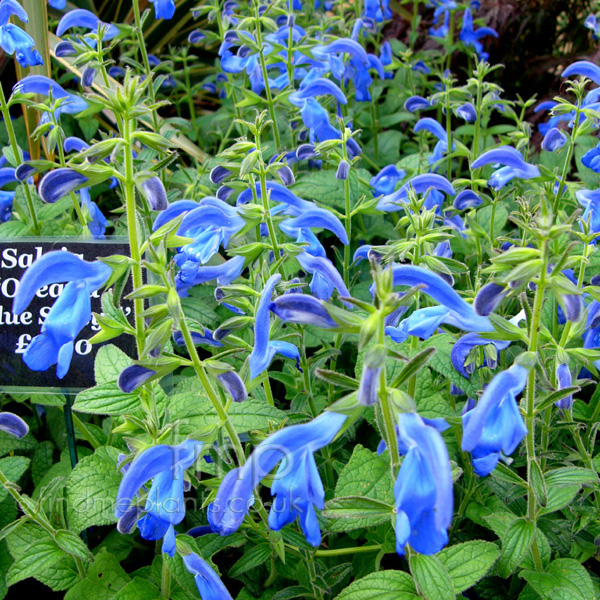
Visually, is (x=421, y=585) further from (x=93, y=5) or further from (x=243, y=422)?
(x=93, y=5)

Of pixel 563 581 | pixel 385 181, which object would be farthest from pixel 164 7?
pixel 563 581

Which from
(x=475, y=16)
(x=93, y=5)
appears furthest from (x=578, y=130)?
(x=93, y=5)

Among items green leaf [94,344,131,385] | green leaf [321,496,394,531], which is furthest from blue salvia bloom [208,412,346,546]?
green leaf [94,344,131,385]

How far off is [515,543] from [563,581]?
20 cm

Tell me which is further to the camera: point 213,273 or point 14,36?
point 14,36

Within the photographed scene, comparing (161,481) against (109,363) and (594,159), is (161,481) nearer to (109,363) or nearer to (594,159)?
(109,363)

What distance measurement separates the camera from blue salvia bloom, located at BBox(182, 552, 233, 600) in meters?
1.31

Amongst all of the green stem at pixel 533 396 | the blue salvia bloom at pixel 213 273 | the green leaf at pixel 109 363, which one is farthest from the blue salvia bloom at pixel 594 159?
the green leaf at pixel 109 363

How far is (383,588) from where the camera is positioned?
1.33m

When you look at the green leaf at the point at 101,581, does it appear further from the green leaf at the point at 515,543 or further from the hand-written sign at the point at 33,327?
the green leaf at the point at 515,543

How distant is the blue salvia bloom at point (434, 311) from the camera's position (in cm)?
125

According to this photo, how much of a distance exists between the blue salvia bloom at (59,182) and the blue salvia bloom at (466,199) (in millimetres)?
1253

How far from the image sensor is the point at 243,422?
1480 millimetres

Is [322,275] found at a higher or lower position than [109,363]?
higher
